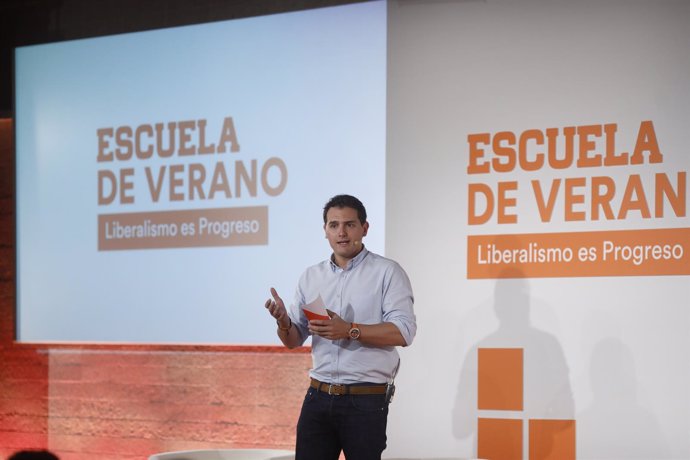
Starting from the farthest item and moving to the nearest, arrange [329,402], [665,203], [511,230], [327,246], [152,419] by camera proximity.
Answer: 1. [152,419]
2. [327,246]
3. [511,230]
4. [665,203]
5. [329,402]

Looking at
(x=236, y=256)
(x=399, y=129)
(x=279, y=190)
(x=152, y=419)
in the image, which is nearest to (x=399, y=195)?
(x=399, y=129)

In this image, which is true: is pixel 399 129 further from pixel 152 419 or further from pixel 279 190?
pixel 152 419

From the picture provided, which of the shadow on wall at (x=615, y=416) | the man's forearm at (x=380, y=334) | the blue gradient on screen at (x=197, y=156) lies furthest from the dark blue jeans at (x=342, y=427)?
the blue gradient on screen at (x=197, y=156)

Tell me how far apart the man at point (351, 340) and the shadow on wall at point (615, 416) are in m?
1.33

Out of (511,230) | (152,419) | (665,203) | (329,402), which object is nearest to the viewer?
(329,402)

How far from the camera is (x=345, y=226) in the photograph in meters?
3.39

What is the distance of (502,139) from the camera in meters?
4.50

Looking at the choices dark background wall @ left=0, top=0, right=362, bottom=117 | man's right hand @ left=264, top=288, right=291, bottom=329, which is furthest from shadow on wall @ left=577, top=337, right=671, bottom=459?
dark background wall @ left=0, top=0, right=362, bottom=117

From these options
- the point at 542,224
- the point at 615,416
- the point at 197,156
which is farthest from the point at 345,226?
the point at 197,156

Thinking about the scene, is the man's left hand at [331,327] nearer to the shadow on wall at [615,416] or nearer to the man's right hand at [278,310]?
the man's right hand at [278,310]

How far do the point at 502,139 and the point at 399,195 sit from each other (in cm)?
59

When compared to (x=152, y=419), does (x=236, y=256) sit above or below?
above

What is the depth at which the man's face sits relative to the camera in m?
3.38

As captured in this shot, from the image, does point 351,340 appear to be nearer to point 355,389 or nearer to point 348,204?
point 355,389
